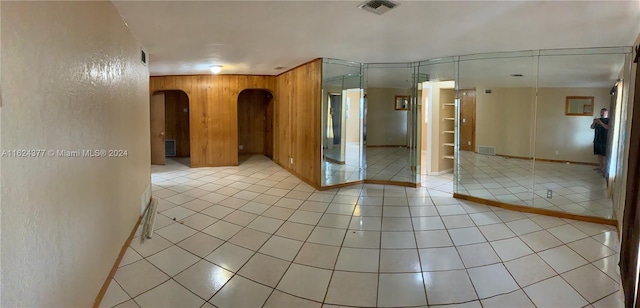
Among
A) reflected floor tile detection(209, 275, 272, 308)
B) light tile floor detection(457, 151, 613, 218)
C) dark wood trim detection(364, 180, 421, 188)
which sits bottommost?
reflected floor tile detection(209, 275, 272, 308)

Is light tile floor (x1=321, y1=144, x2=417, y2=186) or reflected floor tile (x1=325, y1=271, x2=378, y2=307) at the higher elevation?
light tile floor (x1=321, y1=144, x2=417, y2=186)

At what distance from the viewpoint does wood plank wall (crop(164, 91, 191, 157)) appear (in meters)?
8.16

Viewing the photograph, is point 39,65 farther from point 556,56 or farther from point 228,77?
point 228,77

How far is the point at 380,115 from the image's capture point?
17.1 ft

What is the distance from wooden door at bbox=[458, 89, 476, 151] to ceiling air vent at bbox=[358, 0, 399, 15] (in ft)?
8.00

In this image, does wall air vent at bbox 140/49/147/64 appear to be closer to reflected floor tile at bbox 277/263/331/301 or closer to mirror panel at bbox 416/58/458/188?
reflected floor tile at bbox 277/263/331/301

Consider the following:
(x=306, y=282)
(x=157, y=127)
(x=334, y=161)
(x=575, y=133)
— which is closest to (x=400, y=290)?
(x=306, y=282)

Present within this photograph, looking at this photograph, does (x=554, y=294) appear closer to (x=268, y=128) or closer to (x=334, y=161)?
(x=334, y=161)

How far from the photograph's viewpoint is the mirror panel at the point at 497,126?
3857 mm

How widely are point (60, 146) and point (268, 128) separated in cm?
693

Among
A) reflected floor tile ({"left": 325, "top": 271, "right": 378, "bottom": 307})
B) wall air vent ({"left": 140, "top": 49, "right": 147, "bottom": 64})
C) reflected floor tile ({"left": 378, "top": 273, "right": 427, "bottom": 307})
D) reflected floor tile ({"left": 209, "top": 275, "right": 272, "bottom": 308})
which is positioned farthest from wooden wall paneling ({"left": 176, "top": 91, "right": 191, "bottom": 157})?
reflected floor tile ({"left": 378, "top": 273, "right": 427, "bottom": 307})

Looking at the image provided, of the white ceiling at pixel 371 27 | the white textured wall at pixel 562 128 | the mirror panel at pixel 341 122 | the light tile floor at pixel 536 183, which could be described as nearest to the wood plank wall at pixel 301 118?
the mirror panel at pixel 341 122

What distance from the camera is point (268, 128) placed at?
27.4 feet

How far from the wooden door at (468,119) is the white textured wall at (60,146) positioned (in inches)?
160
